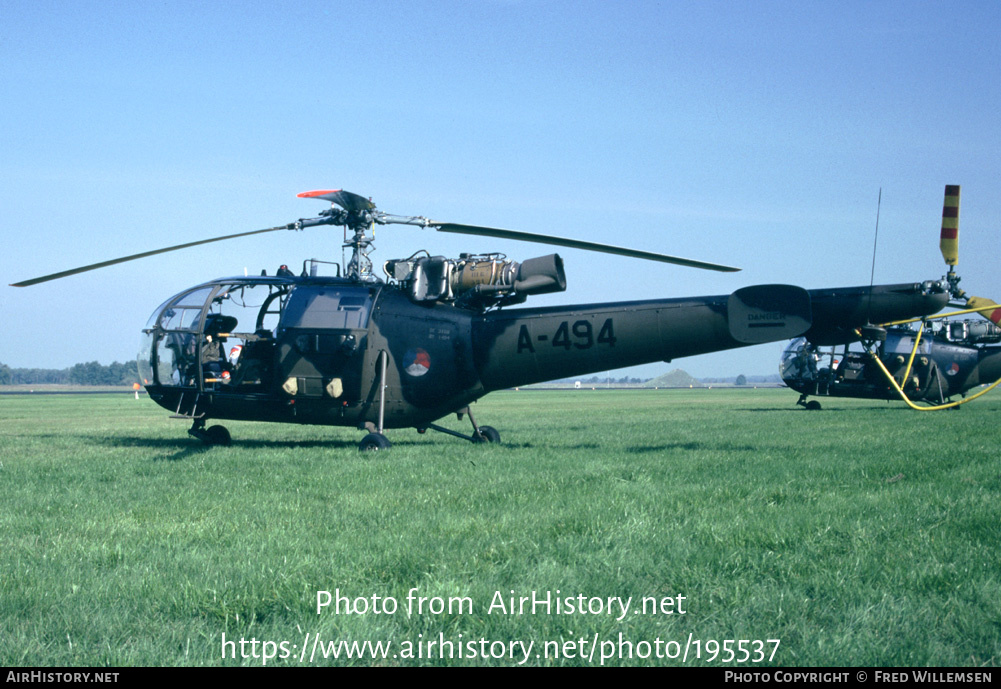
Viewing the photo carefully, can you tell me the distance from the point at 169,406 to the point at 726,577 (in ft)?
34.8

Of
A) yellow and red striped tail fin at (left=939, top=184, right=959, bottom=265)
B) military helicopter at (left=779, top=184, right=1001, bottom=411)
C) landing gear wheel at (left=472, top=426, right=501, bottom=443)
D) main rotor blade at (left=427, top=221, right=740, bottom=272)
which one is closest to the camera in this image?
main rotor blade at (left=427, top=221, right=740, bottom=272)

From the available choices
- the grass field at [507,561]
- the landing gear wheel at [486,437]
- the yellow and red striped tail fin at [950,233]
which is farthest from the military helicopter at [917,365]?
the grass field at [507,561]

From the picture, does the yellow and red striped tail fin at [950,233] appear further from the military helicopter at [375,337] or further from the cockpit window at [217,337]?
the cockpit window at [217,337]

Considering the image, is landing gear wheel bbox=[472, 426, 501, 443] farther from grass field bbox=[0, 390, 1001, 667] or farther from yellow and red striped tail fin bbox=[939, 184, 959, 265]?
yellow and red striped tail fin bbox=[939, 184, 959, 265]

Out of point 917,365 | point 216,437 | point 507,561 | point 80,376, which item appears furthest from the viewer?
point 80,376

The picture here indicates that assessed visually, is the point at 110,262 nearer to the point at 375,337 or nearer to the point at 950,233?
the point at 375,337

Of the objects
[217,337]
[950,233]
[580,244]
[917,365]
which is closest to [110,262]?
[217,337]

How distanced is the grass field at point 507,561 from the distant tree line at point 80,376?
298 ft

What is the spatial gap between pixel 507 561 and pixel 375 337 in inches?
314

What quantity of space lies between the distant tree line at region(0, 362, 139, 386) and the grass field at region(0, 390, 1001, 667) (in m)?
90.7

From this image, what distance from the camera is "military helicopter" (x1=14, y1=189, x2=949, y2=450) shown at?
1150 centimetres

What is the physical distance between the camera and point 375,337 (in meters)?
12.2

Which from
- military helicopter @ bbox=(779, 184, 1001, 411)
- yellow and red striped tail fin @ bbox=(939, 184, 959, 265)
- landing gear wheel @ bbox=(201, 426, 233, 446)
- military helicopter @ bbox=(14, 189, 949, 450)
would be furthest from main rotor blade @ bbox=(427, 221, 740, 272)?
military helicopter @ bbox=(779, 184, 1001, 411)
